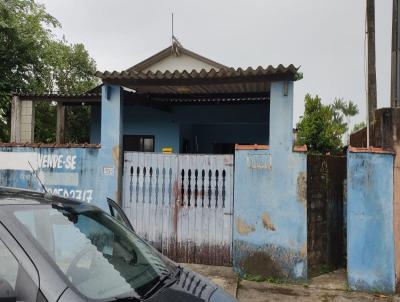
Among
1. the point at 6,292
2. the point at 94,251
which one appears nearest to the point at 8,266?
the point at 6,292

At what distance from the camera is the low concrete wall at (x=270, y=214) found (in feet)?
20.8

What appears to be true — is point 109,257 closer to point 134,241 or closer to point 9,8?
point 134,241

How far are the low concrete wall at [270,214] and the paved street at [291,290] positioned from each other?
9.6 inches

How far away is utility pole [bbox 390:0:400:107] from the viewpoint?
748cm

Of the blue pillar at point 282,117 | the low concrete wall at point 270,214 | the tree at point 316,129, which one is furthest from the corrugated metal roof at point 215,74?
the tree at point 316,129

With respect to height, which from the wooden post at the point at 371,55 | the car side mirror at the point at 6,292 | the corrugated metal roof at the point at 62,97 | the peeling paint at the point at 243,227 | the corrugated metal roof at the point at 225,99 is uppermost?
the wooden post at the point at 371,55

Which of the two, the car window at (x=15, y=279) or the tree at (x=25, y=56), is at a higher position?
the tree at (x=25, y=56)

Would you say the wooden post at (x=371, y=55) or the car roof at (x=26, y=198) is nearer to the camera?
the car roof at (x=26, y=198)

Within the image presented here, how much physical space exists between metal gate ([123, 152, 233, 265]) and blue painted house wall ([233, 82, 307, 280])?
1.04 feet

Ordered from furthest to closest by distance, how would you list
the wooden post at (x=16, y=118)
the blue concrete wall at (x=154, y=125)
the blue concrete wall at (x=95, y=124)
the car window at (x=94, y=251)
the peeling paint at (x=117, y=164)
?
the blue concrete wall at (x=95, y=124) → the blue concrete wall at (x=154, y=125) → the wooden post at (x=16, y=118) → the peeling paint at (x=117, y=164) → the car window at (x=94, y=251)

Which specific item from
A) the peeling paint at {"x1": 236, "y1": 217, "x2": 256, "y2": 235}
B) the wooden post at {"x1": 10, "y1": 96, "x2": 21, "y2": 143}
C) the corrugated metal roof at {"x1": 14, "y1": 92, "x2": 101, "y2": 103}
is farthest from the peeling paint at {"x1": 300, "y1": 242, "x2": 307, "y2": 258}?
the wooden post at {"x1": 10, "y1": 96, "x2": 21, "y2": 143}

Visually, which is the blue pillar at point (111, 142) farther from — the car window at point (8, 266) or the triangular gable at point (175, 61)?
the triangular gable at point (175, 61)

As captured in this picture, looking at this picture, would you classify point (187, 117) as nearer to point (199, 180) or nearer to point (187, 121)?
point (187, 121)

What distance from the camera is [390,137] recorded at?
19.9ft
